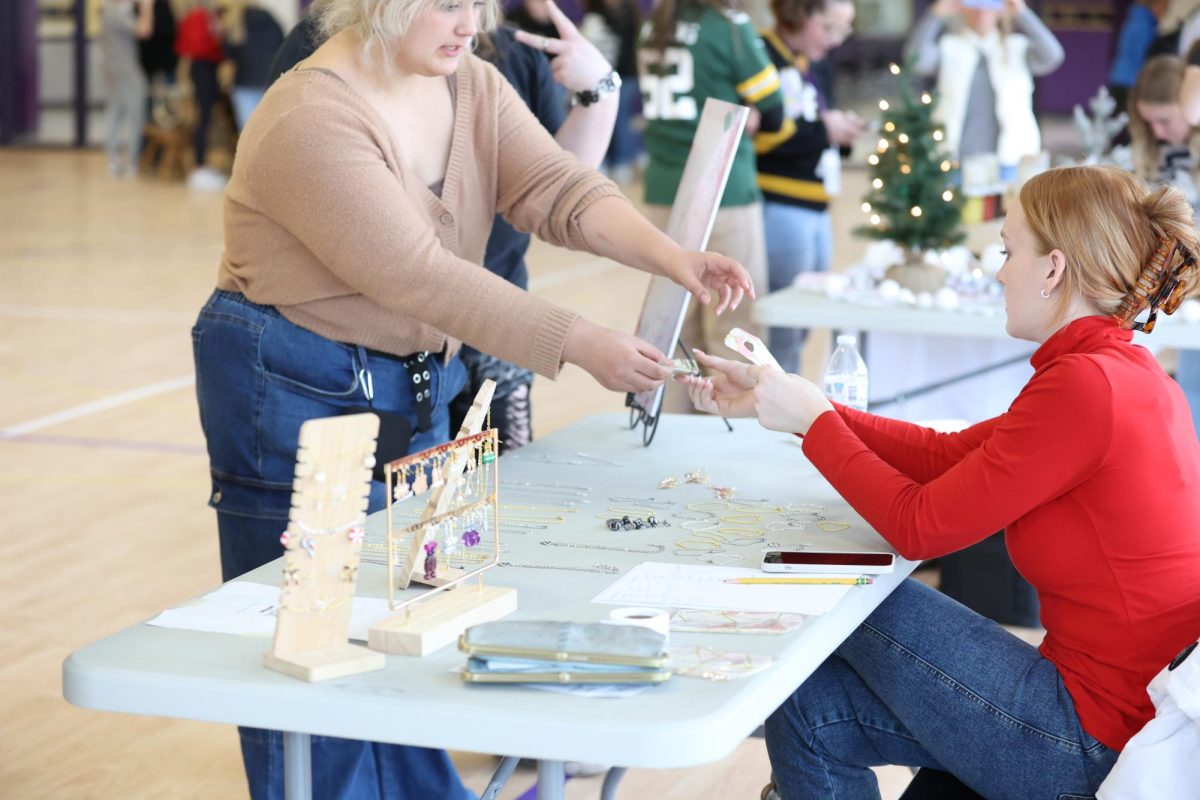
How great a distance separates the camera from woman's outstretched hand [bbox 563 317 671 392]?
2207 millimetres

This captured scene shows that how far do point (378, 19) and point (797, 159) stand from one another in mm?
2954

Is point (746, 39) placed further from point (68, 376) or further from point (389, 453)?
point (68, 376)

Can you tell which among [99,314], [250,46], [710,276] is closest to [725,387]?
[710,276]

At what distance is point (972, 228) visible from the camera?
4711 millimetres

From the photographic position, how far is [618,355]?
221 cm

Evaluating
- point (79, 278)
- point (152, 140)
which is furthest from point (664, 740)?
point (152, 140)

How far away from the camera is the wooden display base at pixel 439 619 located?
1.62 metres

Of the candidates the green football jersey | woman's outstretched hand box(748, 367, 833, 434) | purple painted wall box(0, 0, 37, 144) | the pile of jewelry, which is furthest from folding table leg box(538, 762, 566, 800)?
purple painted wall box(0, 0, 37, 144)

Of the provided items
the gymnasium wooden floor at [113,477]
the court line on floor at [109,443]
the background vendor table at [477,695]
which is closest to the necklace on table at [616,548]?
the background vendor table at [477,695]

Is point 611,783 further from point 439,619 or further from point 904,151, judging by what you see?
point 904,151

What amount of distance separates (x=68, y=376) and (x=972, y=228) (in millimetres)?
3764

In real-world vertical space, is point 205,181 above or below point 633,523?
below

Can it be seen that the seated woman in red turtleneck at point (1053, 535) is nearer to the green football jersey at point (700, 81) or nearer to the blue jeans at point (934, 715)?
the blue jeans at point (934, 715)

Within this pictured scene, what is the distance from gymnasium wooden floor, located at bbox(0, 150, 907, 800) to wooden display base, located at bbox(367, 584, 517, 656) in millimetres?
1258
